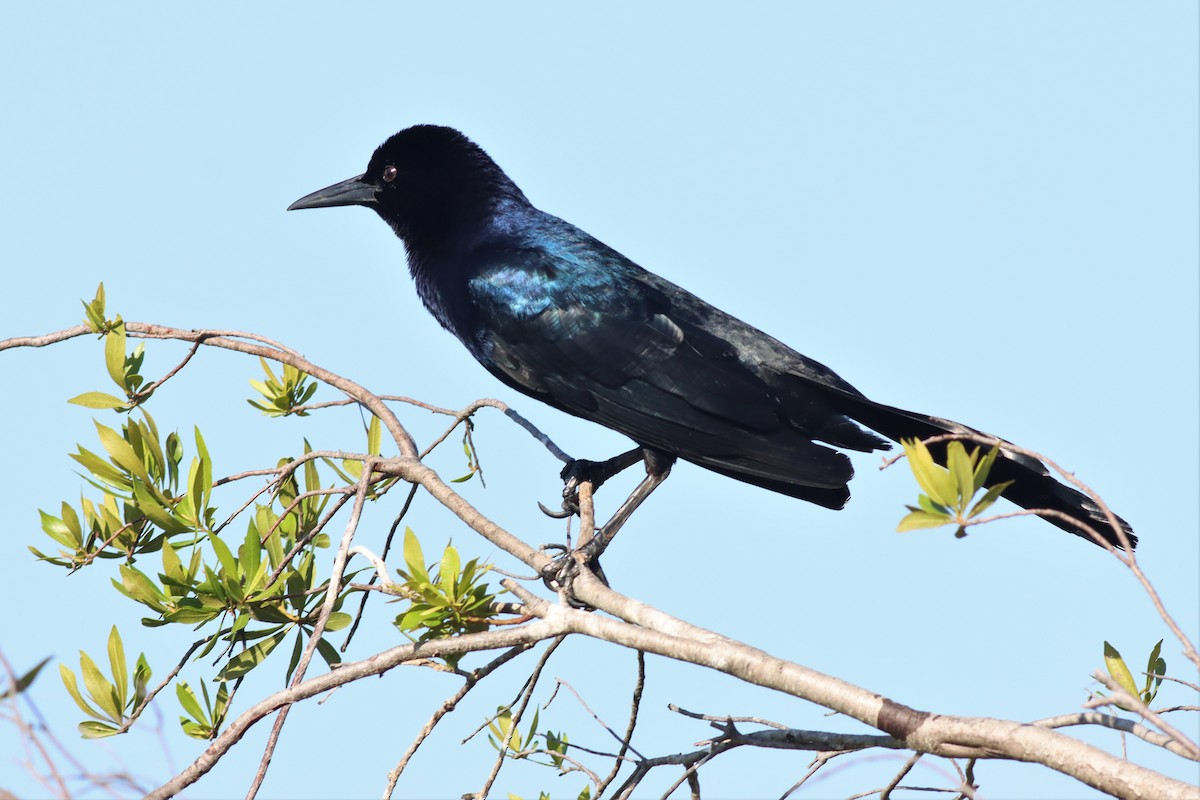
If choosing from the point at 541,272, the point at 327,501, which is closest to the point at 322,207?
the point at 541,272

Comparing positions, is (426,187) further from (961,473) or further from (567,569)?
(961,473)

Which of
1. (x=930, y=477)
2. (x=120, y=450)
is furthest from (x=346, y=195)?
(x=930, y=477)

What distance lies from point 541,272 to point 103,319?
2.03 meters

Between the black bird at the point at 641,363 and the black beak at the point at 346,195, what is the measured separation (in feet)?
1.51

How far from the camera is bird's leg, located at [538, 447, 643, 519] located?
5.21 m

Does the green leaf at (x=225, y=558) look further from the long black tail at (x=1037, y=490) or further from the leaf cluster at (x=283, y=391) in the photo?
the long black tail at (x=1037, y=490)

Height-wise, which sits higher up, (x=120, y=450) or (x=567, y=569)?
(x=567, y=569)

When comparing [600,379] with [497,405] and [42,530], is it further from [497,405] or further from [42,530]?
[42,530]

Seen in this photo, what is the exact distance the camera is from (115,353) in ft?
12.3

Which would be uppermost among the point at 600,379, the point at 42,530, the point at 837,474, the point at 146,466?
the point at 600,379

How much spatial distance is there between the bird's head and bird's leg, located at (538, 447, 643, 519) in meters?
1.43

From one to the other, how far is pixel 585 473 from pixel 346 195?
2148 millimetres

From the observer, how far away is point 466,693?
10.4 ft

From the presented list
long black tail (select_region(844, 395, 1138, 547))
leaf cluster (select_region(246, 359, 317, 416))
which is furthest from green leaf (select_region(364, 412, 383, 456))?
long black tail (select_region(844, 395, 1138, 547))
